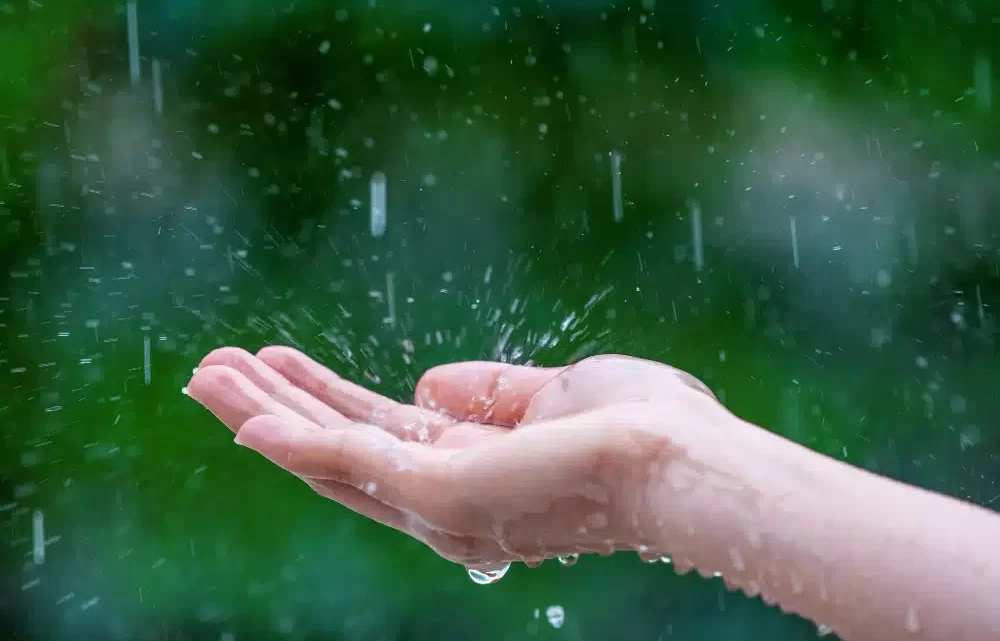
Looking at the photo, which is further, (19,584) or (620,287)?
(620,287)

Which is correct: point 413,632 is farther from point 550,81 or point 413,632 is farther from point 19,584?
point 550,81

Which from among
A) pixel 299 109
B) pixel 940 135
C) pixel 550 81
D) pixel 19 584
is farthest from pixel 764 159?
pixel 19 584

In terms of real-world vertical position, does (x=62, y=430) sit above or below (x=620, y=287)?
below

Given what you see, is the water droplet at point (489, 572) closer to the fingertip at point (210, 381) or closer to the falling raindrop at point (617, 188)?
the fingertip at point (210, 381)

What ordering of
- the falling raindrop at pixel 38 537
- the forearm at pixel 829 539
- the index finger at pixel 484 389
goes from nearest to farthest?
the forearm at pixel 829 539
the index finger at pixel 484 389
the falling raindrop at pixel 38 537

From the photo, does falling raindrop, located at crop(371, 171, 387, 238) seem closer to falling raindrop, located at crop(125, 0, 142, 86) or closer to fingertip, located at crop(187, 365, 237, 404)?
falling raindrop, located at crop(125, 0, 142, 86)

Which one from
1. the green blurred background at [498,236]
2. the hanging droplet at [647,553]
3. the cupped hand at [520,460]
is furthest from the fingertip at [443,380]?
the green blurred background at [498,236]

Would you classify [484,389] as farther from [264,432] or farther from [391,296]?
[391,296]
